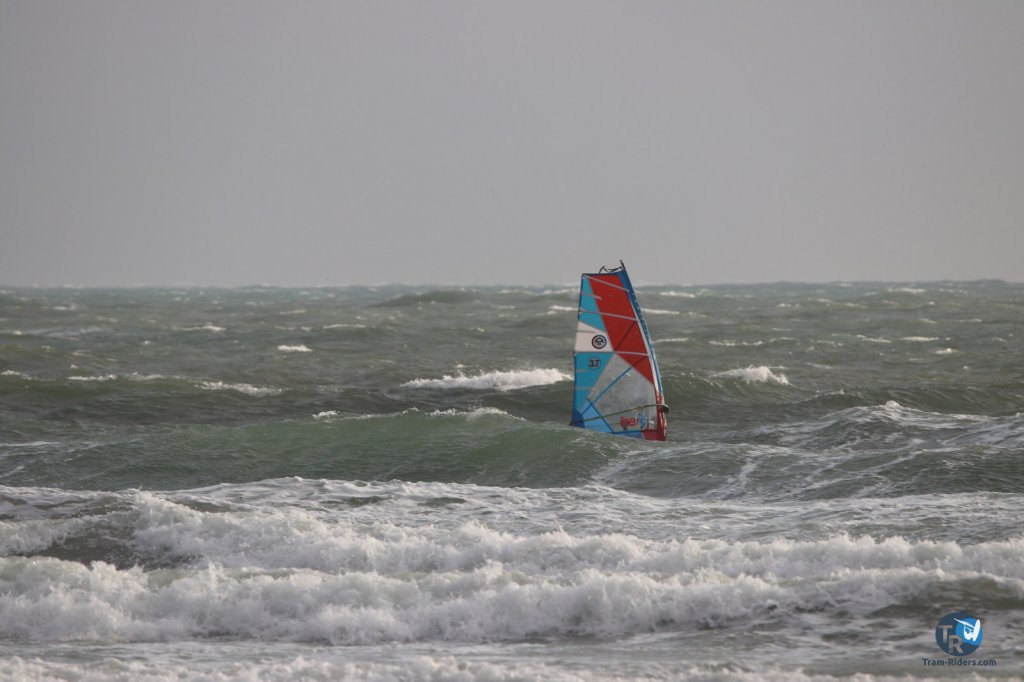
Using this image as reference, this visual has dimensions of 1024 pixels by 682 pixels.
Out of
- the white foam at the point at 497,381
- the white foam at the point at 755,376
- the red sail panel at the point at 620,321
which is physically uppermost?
the red sail panel at the point at 620,321

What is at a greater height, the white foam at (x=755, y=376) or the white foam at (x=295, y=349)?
the white foam at (x=755, y=376)

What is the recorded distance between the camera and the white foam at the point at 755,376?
23.7m

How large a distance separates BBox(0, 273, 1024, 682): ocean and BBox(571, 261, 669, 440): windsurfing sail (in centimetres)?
69

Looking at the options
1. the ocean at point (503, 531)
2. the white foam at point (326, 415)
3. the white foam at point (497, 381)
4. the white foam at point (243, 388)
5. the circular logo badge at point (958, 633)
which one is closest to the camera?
the circular logo badge at point (958, 633)

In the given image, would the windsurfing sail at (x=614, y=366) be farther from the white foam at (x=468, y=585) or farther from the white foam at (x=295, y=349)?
the white foam at (x=295, y=349)

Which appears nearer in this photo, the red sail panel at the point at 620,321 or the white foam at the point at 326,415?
the red sail panel at the point at 620,321

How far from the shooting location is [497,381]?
2477 cm

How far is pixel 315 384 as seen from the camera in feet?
82.6

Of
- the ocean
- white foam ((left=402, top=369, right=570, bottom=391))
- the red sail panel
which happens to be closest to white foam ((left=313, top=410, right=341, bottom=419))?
the ocean

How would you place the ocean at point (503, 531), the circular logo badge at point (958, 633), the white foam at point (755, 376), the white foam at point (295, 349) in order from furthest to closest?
the white foam at point (295, 349) → the white foam at point (755, 376) → the ocean at point (503, 531) → the circular logo badge at point (958, 633)

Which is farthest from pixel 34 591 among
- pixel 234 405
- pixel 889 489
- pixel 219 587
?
pixel 234 405

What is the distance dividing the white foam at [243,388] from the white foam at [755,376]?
9055 millimetres

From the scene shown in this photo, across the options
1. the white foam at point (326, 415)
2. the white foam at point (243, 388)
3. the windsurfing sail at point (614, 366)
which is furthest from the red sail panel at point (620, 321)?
the white foam at point (243, 388)

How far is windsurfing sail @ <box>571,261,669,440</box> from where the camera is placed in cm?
1695
